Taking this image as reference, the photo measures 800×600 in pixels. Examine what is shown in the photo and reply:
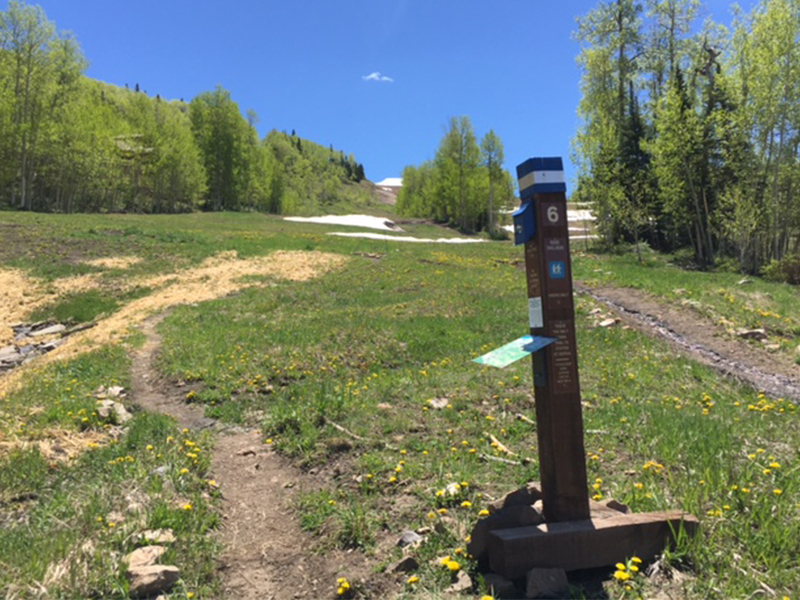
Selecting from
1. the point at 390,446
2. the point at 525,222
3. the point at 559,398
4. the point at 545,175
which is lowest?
the point at 390,446

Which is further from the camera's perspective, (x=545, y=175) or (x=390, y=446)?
(x=390, y=446)

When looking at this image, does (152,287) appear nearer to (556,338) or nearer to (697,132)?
(556,338)

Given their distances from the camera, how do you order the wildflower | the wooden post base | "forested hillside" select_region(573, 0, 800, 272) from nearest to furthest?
1. the wildflower
2. the wooden post base
3. "forested hillside" select_region(573, 0, 800, 272)

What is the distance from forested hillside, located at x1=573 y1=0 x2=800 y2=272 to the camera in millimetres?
24594

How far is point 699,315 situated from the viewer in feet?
48.0

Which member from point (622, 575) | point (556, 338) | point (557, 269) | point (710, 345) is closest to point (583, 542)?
point (622, 575)

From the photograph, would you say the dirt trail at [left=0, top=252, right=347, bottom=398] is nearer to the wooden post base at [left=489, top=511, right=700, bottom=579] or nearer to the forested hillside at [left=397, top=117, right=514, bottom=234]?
the wooden post base at [left=489, top=511, right=700, bottom=579]

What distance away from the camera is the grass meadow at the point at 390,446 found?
3.54 metres

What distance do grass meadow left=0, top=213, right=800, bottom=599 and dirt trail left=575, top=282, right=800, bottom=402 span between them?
754 millimetres

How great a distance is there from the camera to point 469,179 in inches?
2670

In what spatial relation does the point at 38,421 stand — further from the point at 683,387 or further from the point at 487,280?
the point at 487,280

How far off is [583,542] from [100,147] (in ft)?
201

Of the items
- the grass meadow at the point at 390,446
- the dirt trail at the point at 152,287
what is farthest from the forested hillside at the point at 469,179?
the grass meadow at the point at 390,446

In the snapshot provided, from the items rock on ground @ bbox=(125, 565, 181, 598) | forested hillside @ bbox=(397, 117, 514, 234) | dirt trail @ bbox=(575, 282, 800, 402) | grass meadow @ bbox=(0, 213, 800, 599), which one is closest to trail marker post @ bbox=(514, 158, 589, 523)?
grass meadow @ bbox=(0, 213, 800, 599)
